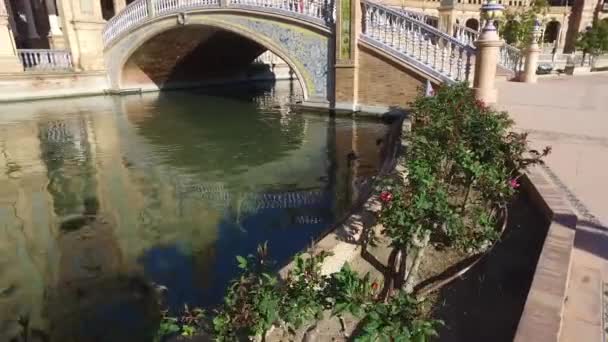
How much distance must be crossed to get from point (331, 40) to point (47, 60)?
1191 centimetres

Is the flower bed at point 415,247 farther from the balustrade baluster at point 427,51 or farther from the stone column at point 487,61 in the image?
the balustrade baluster at point 427,51

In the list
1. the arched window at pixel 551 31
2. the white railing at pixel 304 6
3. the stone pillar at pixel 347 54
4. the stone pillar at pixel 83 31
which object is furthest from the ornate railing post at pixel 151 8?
the arched window at pixel 551 31

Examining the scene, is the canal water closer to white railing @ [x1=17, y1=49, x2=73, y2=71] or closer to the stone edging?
the stone edging

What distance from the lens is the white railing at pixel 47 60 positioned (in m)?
16.5

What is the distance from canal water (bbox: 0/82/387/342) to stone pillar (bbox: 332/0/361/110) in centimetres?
96

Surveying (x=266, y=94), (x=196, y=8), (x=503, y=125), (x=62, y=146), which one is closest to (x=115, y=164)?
(x=62, y=146)

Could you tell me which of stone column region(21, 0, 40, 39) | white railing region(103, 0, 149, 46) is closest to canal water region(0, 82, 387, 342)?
white railing region(103, 0, 149, 46)

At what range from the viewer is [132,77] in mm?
19281

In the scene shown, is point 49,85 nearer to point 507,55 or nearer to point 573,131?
point 507,55

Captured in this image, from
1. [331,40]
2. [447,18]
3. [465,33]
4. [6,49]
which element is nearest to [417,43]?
[331,40]

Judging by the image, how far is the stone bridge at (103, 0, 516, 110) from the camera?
403 inches

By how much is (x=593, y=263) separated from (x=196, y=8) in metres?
14.6

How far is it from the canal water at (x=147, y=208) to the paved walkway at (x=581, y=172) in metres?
2.42

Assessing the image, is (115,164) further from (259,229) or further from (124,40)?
(124,40)
